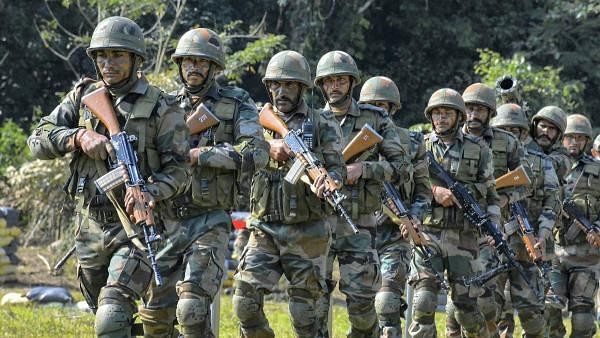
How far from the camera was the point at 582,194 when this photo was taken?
46.5 ft

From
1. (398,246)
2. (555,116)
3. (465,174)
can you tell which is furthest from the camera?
(555,116)

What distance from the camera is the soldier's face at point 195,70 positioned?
9.44 meters

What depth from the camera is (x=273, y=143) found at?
9.61 metres

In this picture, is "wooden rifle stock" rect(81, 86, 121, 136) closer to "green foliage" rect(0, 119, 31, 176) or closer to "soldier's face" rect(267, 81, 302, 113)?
"soldier's face" rect(267, 81, 302, 113)

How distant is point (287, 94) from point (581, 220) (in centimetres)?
532

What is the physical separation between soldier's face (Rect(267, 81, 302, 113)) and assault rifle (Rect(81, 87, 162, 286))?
201 centimetres

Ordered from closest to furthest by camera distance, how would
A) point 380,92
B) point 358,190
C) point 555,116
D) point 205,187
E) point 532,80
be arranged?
point 205,187
point 358,190
point 380,92
point 555,116
point 532,80

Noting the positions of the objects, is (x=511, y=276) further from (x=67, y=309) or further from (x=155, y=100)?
(x=155, y=100)

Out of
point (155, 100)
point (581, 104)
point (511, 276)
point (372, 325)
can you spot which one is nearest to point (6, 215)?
point (511, 276)

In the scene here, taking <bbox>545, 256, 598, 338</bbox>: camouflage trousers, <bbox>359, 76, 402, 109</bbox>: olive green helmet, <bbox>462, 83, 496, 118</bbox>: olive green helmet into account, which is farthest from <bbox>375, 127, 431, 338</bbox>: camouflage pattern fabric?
<bbox>545, 256, 598, 338</bbox>: camouflage trousers

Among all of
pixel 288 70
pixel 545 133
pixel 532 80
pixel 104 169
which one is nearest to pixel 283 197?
pixel 288 70

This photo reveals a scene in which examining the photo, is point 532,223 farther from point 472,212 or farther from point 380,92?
point 380,92

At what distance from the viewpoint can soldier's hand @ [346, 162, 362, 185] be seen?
10.2m

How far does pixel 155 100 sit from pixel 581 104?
17863mm
